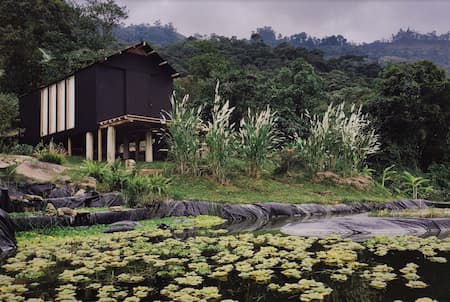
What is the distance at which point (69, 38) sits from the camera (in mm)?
24328

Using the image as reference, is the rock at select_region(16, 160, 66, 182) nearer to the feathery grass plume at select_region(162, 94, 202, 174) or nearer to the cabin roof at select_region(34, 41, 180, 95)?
the feathery grass plume at select_region(162, 94, 202, 174)

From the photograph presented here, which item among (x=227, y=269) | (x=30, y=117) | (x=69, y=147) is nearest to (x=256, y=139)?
(x=227, y=269)

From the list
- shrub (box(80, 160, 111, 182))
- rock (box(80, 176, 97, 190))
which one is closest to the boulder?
rock (box(80, 176, 97, 190))

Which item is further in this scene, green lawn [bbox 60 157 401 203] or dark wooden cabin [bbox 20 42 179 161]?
dark wooden cabin [bbox 20 42 179 161]

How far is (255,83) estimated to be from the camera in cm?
1912

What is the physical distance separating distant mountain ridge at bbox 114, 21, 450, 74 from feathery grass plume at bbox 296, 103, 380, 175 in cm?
6486

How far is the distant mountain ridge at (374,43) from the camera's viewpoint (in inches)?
2975

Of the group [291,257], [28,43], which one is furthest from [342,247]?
[28,43]

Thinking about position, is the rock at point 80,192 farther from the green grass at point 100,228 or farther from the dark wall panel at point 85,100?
the dark wall panel at point 85,100

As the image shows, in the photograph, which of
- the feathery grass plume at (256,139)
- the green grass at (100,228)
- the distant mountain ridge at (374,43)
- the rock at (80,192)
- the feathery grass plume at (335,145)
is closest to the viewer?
the green grass at (100,228)

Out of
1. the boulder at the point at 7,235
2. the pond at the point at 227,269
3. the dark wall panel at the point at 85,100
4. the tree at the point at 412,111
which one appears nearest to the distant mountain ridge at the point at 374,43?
the tree at the point at 412,111

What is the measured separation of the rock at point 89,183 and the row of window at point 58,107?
5.70m

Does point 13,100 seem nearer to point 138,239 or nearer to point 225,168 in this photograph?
point 225,168

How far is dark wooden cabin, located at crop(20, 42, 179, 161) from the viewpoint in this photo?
13.2 metres
